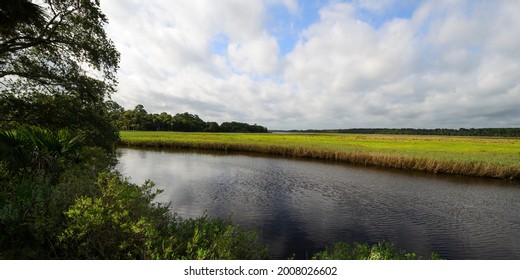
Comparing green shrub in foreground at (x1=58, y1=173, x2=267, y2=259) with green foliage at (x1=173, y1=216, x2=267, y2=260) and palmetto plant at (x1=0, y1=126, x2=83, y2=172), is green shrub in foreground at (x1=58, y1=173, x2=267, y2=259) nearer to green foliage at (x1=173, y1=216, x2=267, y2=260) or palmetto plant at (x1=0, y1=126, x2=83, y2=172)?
green foliage at (x1=173, y1=216, x2=267, y2=260)

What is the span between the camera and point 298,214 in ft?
45.2

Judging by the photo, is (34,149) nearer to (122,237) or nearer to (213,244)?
(122,237)

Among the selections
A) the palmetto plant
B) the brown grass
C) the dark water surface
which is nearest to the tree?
the palmetto plant

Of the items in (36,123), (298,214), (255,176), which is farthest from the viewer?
(255,176)

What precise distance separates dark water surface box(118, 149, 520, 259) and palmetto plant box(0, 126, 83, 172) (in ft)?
22.2

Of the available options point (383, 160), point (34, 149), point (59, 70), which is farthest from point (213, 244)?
point (383, 160)

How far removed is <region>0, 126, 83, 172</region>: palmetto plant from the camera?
6.43 metres

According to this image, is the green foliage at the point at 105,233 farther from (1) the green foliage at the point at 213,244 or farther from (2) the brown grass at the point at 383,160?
(2) the brown grass at the point at 383,160

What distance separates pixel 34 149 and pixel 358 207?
629 inches

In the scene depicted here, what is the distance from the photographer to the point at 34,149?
7.46 metres

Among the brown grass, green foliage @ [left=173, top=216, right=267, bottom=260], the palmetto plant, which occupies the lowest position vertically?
the brown grass

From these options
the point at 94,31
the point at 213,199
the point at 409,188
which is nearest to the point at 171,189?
the point at 213,199

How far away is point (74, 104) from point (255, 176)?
16.5m

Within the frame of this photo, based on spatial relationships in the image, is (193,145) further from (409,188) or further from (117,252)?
(117,252)
